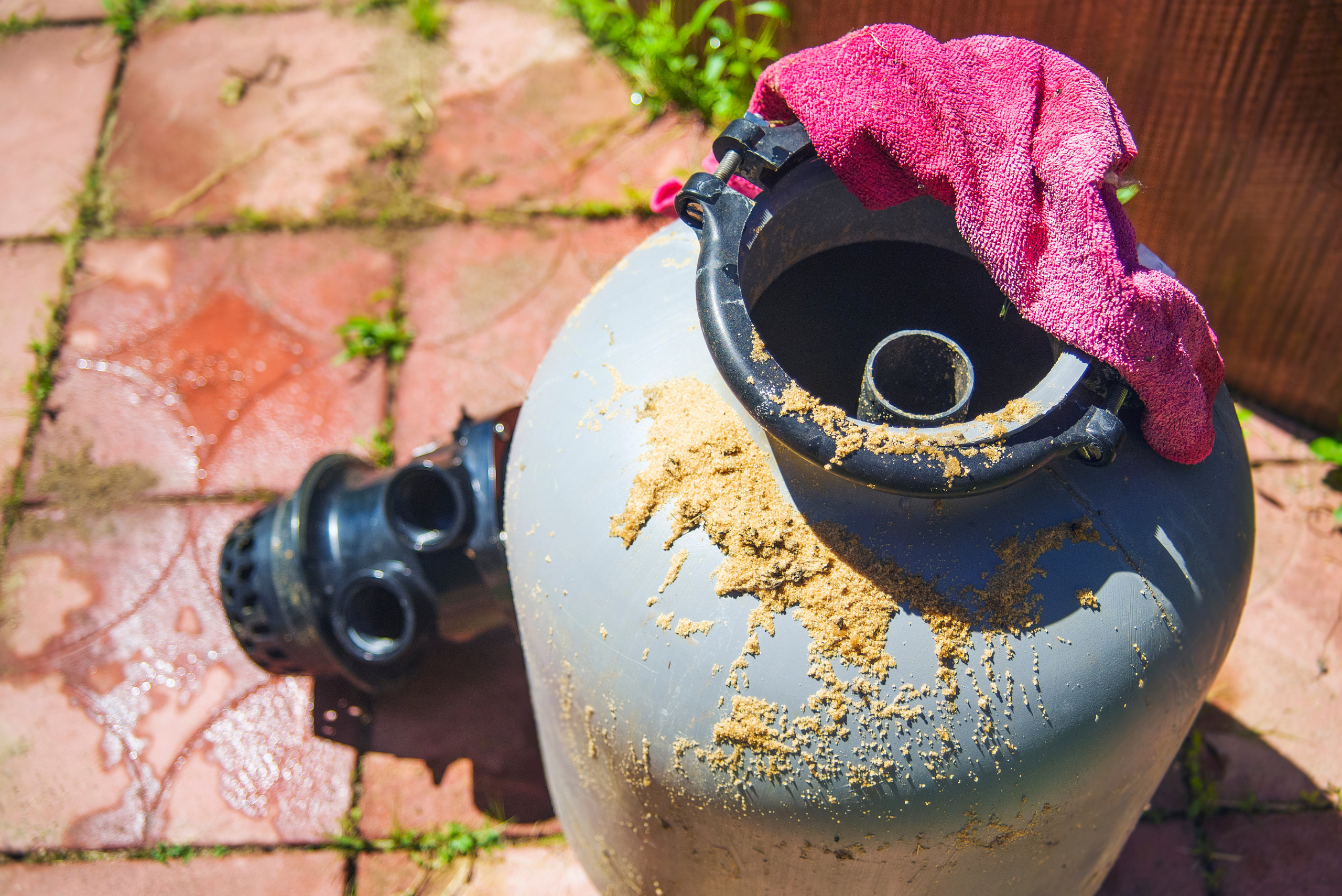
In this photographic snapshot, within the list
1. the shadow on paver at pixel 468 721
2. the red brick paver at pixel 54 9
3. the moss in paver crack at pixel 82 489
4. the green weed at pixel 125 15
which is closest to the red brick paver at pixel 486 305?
the shadow on paver at pixel 468 721

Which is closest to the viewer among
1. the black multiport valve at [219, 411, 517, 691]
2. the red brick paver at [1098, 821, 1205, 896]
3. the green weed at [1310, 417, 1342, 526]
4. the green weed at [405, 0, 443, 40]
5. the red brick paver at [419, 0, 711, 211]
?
the black multiport valve at [219, 411, 517, 691]

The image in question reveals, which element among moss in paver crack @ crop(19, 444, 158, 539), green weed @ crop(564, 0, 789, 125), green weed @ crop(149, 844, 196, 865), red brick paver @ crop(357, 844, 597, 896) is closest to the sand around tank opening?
red brick paver @ crop(357, 844, 597, 896)

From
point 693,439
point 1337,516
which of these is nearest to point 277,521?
point 693,439

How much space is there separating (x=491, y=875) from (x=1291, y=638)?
198cm

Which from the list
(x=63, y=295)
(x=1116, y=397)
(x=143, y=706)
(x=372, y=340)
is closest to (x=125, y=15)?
(x=63, y=295)

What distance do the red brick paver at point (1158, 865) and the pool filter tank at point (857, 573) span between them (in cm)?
76

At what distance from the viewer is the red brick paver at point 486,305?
261 centimetres

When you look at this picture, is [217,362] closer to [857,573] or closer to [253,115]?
[253,115]

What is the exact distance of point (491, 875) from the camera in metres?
2.06

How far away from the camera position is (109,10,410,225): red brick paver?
303cm

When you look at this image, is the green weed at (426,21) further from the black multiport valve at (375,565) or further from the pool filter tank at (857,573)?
the pool filter tank at (857,573)

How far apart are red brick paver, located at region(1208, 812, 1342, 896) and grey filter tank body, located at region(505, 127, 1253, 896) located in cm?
89

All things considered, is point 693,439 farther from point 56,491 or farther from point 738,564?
point 56,491

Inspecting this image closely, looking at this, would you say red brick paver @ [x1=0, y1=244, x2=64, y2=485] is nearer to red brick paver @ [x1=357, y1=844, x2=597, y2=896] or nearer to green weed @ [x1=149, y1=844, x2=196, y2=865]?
green weed @ [x1=149, y1=844, x2=196, y2=865]
